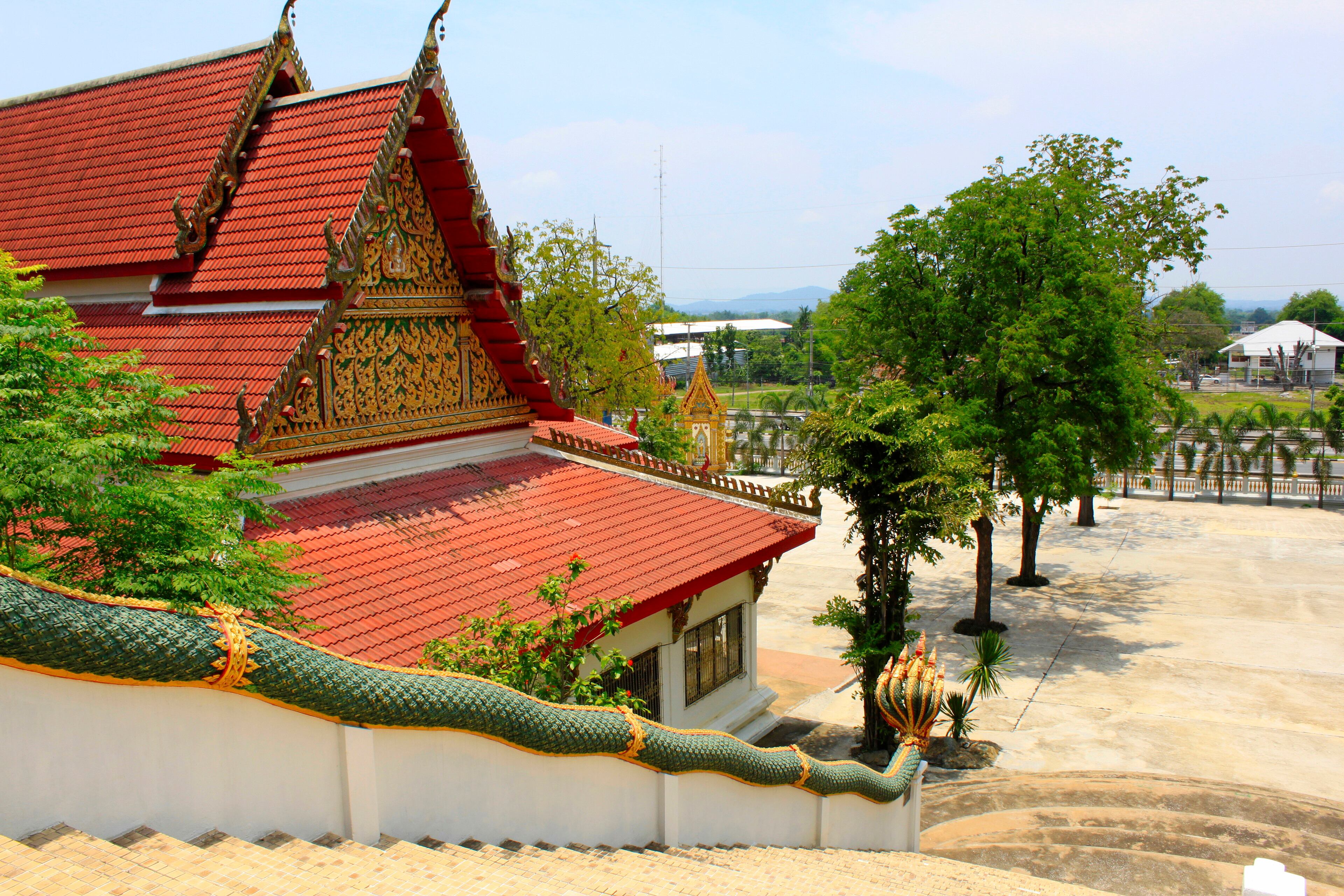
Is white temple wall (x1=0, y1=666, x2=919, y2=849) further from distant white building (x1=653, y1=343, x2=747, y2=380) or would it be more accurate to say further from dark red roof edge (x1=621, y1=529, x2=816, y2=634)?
distant white building (x1=653, y1=343, x2=747, y2=380)

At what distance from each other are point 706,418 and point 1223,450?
18.8 m

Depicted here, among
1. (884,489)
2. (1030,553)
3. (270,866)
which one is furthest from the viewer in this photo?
(1030,553)

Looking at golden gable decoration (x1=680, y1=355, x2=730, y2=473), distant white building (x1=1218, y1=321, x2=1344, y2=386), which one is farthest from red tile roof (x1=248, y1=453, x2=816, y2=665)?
distant white building (x1=1218, y1=321, x2=1344, y2=386)

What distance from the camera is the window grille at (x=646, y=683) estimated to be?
10927 millimetres

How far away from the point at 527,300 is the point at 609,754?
24.1 metres

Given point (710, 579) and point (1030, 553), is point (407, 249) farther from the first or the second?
point (1030, 553)

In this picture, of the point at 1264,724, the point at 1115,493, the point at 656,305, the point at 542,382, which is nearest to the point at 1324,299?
the point at 1115,493

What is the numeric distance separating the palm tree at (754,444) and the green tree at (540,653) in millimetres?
32780

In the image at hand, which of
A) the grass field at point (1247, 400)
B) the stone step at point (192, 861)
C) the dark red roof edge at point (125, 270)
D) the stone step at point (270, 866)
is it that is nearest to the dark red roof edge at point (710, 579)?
the stone step at point (270, 866)

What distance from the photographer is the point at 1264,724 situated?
46.4ft

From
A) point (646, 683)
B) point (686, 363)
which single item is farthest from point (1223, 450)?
point (686, 363)

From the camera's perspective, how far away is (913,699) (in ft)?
35.7

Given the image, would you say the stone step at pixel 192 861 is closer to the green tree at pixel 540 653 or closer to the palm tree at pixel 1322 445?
the green tree at pixel 540 653

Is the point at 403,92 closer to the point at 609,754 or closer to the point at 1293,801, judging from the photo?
the point at 609,754
